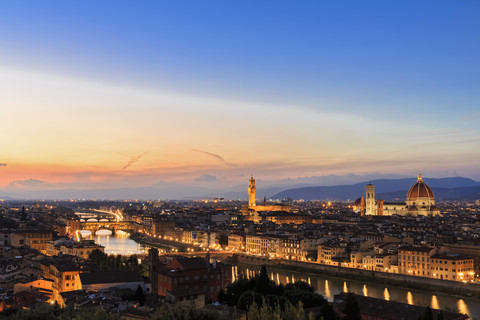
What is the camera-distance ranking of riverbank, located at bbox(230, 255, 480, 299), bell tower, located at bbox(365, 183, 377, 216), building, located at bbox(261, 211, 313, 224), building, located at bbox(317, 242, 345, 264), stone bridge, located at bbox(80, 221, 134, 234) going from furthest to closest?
bell tower, located at bbox(365, 183, 377, 216), building, located at bbox(261, 211, 313, 224), stone bridge, located at bbox(80, 221, 134, 234), building, located at bbox(317, 242, 345, 264), riverbank, located at bbox(230, 255, 480, 299)

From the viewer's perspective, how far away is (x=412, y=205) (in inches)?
2509

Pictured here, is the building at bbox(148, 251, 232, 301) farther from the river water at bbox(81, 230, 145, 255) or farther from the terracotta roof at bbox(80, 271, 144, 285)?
the river water at bbox(81, 230, 145, 255)

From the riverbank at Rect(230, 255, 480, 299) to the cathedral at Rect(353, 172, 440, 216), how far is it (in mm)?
37078

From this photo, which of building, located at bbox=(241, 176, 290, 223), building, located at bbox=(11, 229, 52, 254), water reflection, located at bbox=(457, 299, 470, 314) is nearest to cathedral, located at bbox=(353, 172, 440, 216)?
building, located at bbox=(241, 176, 290, 223)

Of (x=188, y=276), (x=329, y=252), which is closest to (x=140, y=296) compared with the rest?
(x=188, y=276)

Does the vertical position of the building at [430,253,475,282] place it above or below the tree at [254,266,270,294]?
below

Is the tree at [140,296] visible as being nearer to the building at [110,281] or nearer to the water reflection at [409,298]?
the building at [110,281]

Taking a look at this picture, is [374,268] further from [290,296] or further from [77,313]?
[77,313]

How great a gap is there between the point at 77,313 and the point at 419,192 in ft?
195

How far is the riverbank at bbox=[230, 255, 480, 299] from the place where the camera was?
798 inches

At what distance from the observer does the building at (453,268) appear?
21.9 m

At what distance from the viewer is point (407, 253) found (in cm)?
2405

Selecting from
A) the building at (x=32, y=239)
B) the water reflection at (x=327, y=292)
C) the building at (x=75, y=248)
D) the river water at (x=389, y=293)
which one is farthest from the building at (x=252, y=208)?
the water reflection at (x=327, y=292)

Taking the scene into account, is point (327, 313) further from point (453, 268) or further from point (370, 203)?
point (370, 203)
